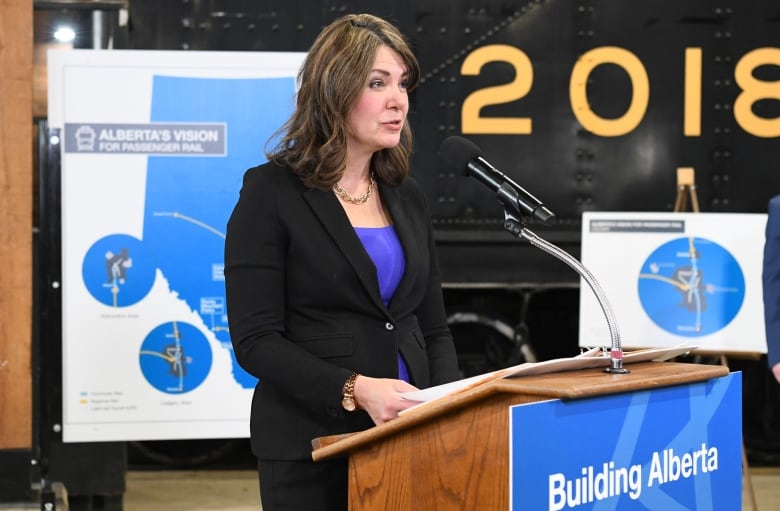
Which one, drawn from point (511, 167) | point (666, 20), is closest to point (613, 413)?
point (511, 167)

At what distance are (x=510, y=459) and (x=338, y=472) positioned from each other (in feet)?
1.81

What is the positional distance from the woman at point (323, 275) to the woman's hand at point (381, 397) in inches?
0.6

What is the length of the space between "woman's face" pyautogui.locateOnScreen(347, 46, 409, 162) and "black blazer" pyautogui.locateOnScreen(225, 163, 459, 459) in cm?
15

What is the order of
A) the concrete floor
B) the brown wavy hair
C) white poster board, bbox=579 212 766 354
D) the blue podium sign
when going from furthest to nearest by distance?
1. the concrete floor
2. white poster board, bbox=579 212 766 354
3. the brown wavy hair
4. the blue podium sign

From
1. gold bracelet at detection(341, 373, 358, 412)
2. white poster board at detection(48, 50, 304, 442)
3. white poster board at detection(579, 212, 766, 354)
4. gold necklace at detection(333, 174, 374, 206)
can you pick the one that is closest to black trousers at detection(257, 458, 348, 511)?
gold bracelet at detection(341, 373, 358, 412)

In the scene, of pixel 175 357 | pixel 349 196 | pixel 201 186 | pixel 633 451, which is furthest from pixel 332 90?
pixel 175 357

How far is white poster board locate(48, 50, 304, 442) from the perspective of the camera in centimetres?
436

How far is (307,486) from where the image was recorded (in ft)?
6.76

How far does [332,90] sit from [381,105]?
10 centimetres

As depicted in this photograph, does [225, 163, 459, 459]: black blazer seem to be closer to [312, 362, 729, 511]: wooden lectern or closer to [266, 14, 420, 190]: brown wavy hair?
[266, 14, 420, 190]: brown wavy hair

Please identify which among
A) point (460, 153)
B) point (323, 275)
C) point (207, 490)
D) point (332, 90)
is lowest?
point (207, 490)

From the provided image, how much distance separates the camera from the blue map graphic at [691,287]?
4938 mm

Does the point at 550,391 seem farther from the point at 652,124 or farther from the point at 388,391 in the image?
the point at 652,124

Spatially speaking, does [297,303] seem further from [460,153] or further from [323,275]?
[460,153]
